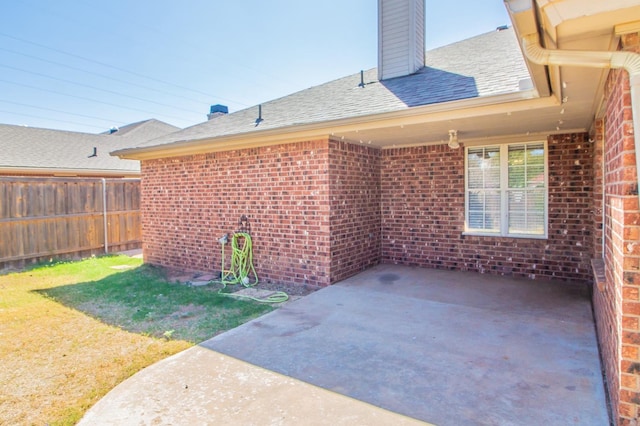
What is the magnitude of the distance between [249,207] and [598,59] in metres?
5.72

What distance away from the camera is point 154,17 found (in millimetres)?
14820

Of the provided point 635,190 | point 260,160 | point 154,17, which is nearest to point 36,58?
point 154,17

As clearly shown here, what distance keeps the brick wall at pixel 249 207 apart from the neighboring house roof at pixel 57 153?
4.98 m

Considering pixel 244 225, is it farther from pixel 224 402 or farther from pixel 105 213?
pixel 105 213

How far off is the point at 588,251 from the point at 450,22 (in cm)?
757

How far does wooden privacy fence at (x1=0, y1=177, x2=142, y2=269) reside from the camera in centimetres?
852

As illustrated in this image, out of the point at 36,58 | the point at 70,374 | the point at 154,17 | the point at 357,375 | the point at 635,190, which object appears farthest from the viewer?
the point at 36,58

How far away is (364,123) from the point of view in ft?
18.1

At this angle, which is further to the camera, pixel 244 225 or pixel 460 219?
pixel 244 225

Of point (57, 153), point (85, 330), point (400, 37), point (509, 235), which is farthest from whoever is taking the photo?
point (57, 153)

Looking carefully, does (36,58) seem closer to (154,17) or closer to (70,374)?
(154,17)

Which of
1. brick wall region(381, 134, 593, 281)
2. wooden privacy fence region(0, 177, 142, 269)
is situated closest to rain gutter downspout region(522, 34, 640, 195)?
brick wall region(381, 134, 593, 281)

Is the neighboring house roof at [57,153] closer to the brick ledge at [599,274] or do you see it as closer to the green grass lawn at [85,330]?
the green grass lawn at [85,330]

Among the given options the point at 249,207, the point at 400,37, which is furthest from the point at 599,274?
the point at 400,37
